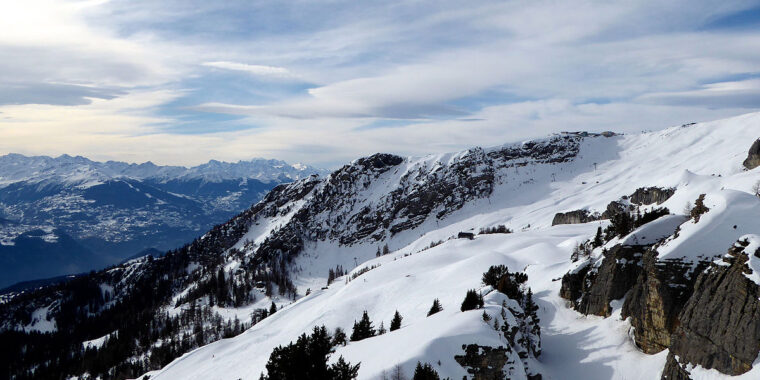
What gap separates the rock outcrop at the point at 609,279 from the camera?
41.5 metres

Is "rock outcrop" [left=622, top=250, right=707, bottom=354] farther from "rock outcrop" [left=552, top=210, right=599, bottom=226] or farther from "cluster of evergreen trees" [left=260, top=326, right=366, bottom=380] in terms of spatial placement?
"rock outcrop" [left=552, top=210, right=599, bottom=226]

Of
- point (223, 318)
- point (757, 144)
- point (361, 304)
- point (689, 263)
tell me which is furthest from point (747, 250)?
point (223, 318)

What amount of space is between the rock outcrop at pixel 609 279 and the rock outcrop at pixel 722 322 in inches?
400

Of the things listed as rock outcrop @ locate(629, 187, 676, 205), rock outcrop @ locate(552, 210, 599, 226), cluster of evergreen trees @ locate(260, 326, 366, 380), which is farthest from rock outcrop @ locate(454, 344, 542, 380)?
rock outcrop @ locate(552, 210, 599, 226)

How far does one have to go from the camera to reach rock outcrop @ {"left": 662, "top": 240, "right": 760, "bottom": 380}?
2605cm

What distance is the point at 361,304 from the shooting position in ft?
266

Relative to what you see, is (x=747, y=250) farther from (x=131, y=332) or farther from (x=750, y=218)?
(x=131, y=332)

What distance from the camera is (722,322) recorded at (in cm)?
2762

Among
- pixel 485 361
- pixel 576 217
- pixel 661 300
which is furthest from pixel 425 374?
pixel 576 217

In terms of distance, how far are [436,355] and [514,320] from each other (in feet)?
39.6

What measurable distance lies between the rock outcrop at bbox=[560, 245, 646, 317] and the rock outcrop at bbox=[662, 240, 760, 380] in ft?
33.4

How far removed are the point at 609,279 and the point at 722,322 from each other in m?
14.9

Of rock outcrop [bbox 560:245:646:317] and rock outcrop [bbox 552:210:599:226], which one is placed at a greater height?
rock outcrop [bbox 560:245:646:317]

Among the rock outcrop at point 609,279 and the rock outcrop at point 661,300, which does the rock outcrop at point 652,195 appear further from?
the rock outcrop at point 661,300
